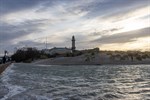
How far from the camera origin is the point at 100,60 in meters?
106

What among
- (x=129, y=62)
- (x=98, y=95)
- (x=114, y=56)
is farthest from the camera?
(x=114, y=56)

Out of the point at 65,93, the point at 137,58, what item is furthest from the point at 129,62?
the point at 65,93

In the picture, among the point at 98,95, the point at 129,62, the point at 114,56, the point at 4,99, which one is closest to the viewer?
the point at 4,99

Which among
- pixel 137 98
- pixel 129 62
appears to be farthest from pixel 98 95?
pixel 129 62

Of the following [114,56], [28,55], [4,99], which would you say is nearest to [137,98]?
[4,99]

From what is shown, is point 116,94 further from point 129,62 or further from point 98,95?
point 129,62

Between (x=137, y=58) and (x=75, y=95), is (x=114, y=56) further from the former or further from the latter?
(x=75, y=95)

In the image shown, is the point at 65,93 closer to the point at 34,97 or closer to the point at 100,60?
the point at 34,97

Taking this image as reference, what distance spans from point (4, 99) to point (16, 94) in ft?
8.33

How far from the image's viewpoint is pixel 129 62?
100375 millimetres

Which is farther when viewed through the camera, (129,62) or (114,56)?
(114,56)

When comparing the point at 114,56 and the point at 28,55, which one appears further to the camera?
the point at 28,55

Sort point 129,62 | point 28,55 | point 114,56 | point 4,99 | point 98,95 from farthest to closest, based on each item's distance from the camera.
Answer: point 28,55
point 114,56
point 129,62
point 98,95
point 4,99

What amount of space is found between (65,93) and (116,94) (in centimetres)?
311
